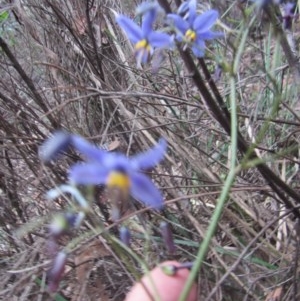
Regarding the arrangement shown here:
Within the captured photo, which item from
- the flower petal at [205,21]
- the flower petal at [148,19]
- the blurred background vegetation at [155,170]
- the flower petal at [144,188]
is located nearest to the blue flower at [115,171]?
the flower petal at [144,188]

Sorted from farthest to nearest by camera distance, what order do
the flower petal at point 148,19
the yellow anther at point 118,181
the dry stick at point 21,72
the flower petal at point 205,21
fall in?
the dry stick at point 21,72, the flower petal at point 205,21, the flower petal at point 148,19, the yellow anther at point 118,181

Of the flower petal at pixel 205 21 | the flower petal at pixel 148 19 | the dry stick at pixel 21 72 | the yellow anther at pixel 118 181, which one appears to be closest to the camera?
the yellow anther at pixel 118 181

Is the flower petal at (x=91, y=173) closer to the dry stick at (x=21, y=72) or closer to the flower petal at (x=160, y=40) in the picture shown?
the flower petal at (x=160, y=40)

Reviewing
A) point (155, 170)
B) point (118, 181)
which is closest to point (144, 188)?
point (118, 181)

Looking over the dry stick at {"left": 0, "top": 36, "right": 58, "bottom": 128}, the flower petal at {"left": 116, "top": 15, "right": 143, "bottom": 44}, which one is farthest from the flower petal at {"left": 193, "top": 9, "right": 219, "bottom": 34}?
the dry stick at {"left": 0, "top": 36, "right": 58, "bottom": 128}

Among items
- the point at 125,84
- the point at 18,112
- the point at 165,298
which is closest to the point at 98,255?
the point at 18,112

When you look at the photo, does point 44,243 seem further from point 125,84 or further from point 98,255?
point 125,84

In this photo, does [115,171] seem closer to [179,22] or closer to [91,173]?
[91,173]

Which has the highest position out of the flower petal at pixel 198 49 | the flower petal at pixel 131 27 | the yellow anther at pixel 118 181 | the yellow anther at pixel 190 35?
the flower petal at pixel 131 27
